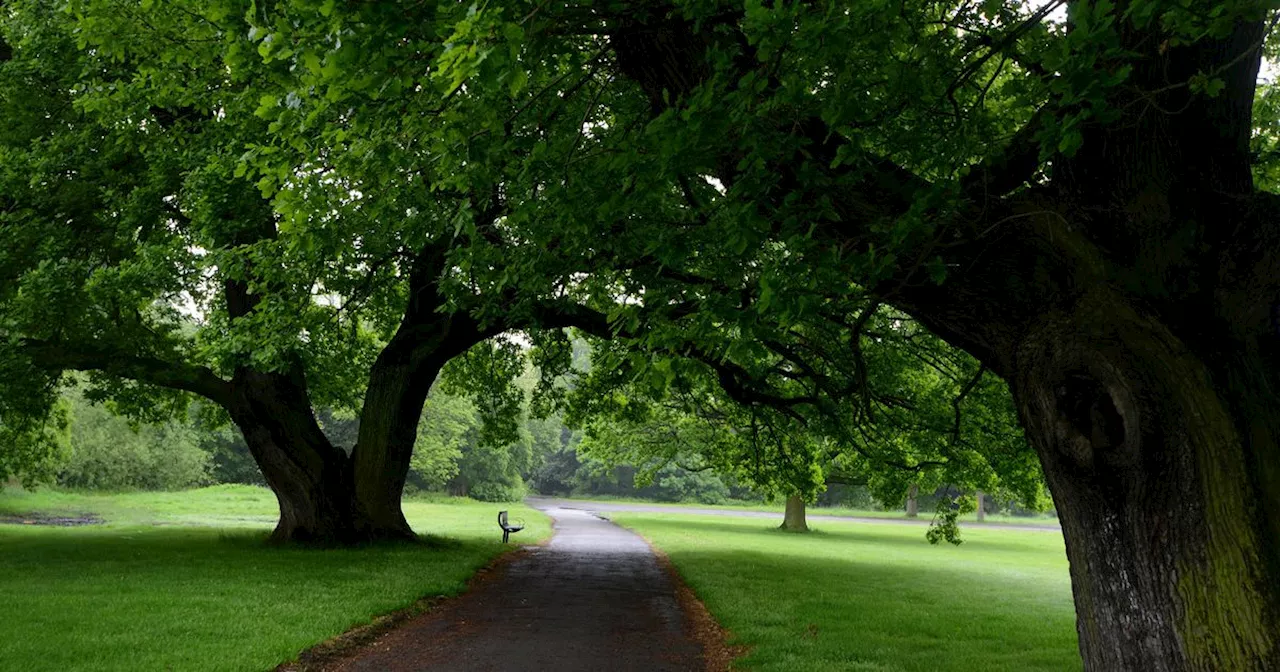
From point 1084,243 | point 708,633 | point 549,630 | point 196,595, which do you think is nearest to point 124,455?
point 196,595

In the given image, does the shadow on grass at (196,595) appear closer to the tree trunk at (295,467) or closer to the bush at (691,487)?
the tree trunk at (295,467)

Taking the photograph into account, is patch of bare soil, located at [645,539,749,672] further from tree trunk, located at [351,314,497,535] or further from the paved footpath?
tree trunk, located at [351,314,497,535]

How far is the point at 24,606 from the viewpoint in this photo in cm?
901

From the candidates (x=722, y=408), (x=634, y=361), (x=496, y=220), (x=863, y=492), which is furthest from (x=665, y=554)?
(x=863, y=492)

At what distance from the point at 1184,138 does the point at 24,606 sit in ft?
38.4

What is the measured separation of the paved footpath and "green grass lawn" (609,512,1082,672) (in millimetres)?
803

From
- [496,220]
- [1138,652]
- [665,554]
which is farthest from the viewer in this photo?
[665,554]

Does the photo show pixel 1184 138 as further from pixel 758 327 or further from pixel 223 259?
pixel 223 259

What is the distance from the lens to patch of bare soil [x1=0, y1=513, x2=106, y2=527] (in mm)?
25653

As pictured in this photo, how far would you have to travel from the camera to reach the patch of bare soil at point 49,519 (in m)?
25.7

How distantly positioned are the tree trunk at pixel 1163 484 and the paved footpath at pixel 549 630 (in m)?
4.18

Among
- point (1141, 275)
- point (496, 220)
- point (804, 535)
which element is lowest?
point (804, 535)

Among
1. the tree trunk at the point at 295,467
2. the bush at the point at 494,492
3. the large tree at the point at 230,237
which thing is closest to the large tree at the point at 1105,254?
the large tree at the point at 230,237

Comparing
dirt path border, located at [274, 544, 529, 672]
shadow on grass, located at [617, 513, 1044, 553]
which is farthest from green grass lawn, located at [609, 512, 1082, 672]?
shadow on grass, located at [617, 513, 1044, 553]
